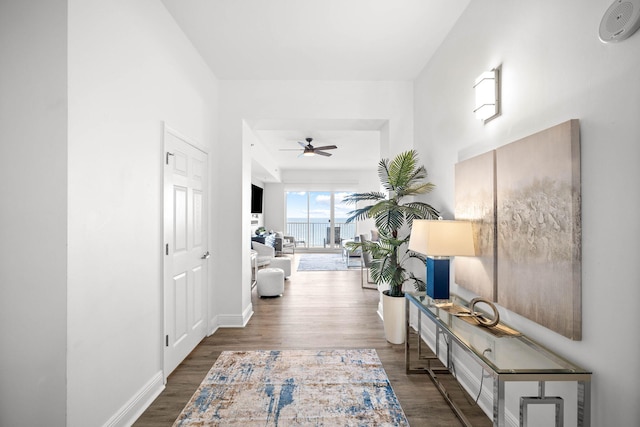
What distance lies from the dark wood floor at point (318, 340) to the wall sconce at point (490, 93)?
1.99m

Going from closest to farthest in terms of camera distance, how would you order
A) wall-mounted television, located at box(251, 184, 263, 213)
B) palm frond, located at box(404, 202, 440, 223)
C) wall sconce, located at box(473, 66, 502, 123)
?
wall sconce, located at box(473, 66, 502, 123) → palm frond, located at box(404, 202, 440, 223) → wall-mounted television, located at box(251, 184, 263, 213)

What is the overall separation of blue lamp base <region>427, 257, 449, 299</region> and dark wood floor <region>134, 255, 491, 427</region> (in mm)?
735

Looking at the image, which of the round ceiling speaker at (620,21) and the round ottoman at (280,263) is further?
the round ottoman at (280,263)

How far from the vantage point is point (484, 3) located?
2.17 meters

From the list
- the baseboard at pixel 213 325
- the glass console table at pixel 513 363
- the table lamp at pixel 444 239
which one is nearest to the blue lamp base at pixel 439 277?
the table lamp at pixel 444 239

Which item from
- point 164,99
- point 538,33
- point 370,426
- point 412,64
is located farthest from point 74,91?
point 412,64

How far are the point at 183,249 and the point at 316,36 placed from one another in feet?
7.42

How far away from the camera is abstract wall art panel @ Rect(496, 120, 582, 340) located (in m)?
1.34

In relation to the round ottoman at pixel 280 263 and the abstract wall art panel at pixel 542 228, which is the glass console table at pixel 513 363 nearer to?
the abstract wall art panel at pixel 542 228

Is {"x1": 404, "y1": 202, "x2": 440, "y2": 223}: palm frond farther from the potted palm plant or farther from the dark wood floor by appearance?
the dark wood floor

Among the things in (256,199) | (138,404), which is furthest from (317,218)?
(138,404)

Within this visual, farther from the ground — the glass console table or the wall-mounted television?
the wall-mounted television

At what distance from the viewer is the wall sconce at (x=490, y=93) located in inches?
77.4

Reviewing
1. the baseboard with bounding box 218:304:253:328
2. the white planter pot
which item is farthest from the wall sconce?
the baseboard with bounding box 218:304:253:328
